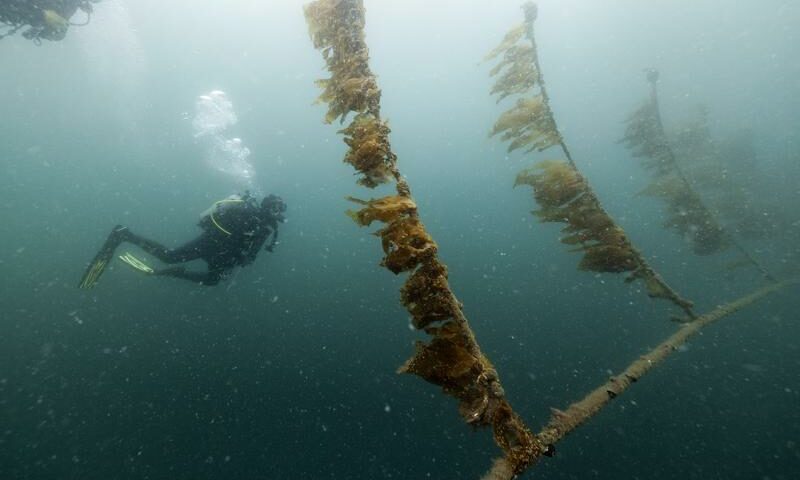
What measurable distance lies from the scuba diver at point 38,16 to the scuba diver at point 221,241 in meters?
4.92

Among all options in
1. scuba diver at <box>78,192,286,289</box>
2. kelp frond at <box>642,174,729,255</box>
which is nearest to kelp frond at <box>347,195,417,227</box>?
kelp frond at <box>642,174,729,255</box>

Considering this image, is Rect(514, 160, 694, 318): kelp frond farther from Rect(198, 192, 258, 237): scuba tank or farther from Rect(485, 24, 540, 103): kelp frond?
Rect(198, 192, 258, 237): scuba tank

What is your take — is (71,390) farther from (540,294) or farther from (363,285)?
(540,294)

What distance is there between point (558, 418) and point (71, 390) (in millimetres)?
27608

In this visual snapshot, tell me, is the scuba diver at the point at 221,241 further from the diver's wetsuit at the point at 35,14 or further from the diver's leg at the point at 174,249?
the diver's wetsuit at the point at 35,14

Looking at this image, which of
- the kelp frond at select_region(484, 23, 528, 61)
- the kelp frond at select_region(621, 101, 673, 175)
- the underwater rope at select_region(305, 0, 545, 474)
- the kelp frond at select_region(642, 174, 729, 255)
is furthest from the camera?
the kelp frond at select_region(621, 101, 673, 175)

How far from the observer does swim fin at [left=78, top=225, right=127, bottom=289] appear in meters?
9.77

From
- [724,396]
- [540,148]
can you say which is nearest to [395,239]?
[540,148]

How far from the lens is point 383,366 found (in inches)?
723

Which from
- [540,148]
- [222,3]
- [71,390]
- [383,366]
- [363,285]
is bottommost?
[71,390]

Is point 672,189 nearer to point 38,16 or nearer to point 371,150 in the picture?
point 371,150

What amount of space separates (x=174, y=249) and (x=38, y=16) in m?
6.19

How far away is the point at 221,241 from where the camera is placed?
9.70 meters

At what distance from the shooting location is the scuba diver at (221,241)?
30.9 feet
